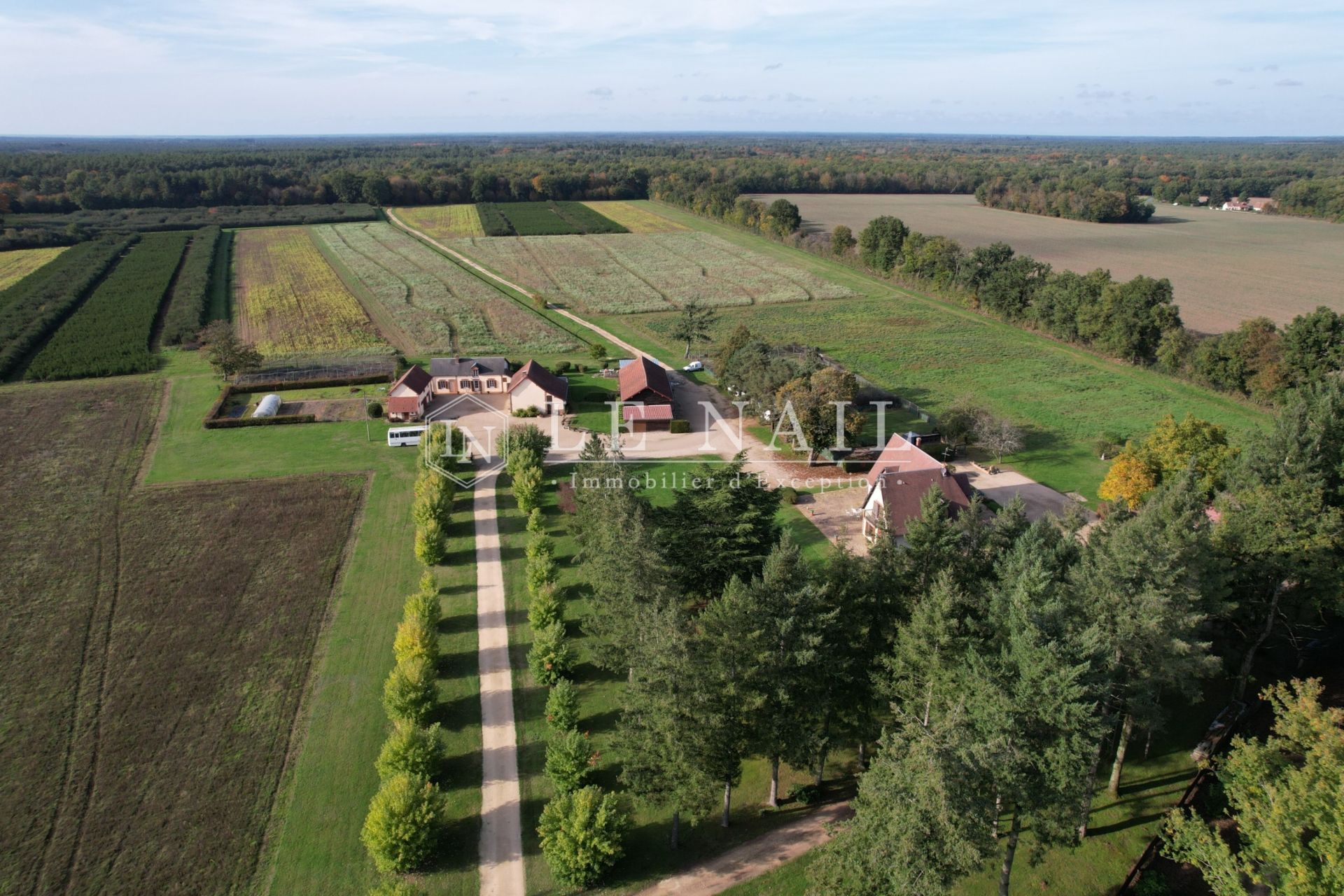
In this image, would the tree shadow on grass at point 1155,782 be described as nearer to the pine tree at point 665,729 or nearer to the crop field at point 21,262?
the pine tree at point 665,729

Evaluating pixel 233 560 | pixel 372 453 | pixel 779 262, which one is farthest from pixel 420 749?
pixel 779 262

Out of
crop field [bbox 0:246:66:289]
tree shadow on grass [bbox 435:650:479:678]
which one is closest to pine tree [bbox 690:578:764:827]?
tree shadow on grass [bbox 435:650:479:678]

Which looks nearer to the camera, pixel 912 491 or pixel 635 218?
pixel 912 491

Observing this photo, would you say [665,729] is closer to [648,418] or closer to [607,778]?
[607,778]

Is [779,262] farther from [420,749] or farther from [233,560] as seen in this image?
[420,749]

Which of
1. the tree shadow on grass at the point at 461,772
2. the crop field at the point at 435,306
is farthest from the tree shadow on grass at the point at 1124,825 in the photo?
the crop field at the point at 435,306

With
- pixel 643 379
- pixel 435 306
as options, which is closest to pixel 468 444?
pixel 643 379
